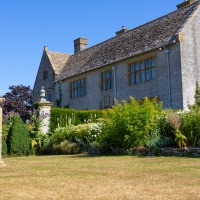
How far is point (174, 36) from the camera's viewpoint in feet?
66.3

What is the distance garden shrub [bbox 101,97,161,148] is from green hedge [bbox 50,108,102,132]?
19.1 ft

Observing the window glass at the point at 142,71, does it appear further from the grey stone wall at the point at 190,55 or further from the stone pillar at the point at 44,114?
the stone pillar at the point at 44,114

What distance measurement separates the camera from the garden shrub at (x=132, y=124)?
11.5 metres

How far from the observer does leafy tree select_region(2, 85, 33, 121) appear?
34062 mm

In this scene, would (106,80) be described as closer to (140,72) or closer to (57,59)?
(140,72)

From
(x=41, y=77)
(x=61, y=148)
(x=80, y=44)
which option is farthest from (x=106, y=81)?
(x=61, y=148)

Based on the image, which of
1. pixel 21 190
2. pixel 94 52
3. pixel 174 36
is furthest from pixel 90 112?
pixel 21 190

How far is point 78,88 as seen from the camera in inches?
1104

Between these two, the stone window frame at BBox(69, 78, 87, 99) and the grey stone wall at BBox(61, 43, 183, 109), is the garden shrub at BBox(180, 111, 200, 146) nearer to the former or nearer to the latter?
the grey stone wall at BBox(61, 43, 183, 109)

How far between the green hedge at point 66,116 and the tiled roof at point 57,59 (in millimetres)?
11916

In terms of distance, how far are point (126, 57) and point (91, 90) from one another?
199 inches

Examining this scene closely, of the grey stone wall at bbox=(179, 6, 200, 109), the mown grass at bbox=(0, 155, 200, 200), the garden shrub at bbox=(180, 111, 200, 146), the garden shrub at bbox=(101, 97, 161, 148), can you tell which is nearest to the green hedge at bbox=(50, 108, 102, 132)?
the grey stone wall at bbox=(179, 6, 200, 109)

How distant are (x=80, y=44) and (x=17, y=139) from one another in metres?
21.3

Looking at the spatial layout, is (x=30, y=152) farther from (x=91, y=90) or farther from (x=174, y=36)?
(x=91, y=90)
